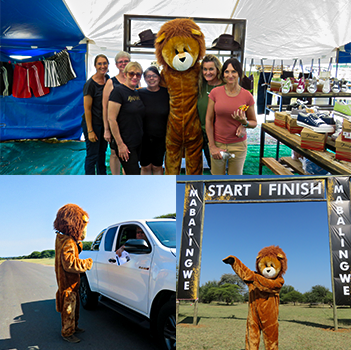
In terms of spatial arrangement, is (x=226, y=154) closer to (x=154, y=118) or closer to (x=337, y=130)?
(x=154, y=118)

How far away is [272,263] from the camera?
190 cm

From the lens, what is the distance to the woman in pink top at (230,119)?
270cm

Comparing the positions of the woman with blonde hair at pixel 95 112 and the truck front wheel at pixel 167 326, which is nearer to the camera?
the truck front wheel at pixel 167 326

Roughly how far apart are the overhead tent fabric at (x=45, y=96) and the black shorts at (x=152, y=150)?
3.19 m

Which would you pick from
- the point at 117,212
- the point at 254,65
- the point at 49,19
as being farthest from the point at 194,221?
the point at 254,65

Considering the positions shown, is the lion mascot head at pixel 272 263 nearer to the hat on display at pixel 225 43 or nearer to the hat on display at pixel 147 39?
the hat on display at pixel 225 43

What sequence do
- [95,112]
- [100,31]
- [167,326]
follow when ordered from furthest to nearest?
[100,31]
[95,112]
[167,326]

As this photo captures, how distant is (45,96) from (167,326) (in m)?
5.96

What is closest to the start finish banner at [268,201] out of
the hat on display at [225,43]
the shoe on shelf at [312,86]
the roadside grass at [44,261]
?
the roadside grass at [44,261]

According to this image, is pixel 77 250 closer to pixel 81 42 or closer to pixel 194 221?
pixel 194 221

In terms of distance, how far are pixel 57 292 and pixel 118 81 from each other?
1983 mm

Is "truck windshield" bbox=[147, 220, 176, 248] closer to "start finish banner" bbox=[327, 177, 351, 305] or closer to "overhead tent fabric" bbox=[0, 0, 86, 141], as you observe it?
"start finish banner" bbox=[327, 177, 351, 305]

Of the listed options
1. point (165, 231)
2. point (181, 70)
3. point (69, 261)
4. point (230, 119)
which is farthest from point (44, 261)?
point (181, 70)

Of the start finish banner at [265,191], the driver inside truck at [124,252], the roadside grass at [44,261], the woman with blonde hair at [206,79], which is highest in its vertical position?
the woman with blonde hair at [206,79]
